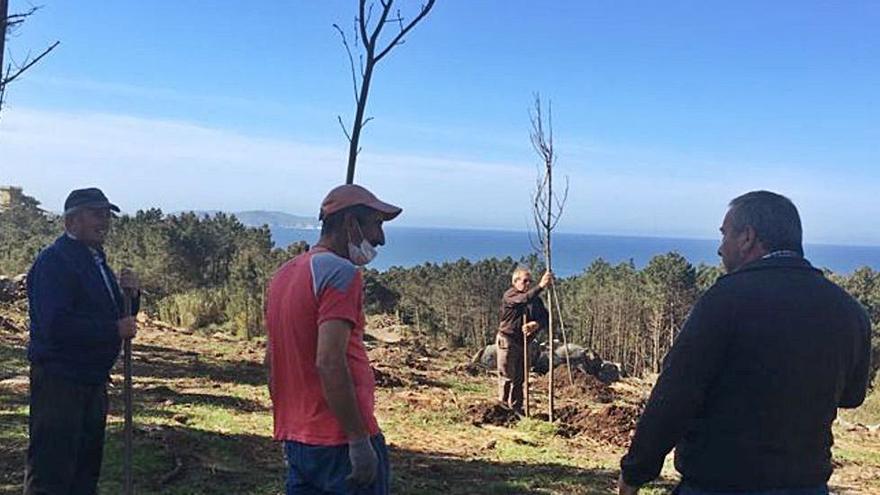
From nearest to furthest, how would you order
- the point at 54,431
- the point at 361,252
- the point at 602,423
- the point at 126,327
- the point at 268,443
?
the point at 361,252, the point at 54,431, the point at 126,327, the point at 268,443, the point at 602,423

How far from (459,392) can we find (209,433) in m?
4.23

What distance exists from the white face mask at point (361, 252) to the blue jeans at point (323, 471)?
0.63 m

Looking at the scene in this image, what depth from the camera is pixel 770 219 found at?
2455mm

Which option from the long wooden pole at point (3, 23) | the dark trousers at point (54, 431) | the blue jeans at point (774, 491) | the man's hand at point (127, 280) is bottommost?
the dark trousers at point (54, 431)

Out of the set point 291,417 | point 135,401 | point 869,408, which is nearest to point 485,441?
point 135,401

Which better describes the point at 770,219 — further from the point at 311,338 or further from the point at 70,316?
the point at 70,316

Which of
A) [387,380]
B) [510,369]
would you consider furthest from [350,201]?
[387,380]

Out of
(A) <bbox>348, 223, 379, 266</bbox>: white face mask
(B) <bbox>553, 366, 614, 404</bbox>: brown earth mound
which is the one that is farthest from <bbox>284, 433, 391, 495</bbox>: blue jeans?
(B) <bbox>553, 366, 614, 404</bbox>: brown earth mound

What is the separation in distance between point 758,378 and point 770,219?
493 mm

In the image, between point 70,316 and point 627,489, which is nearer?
point 627,489

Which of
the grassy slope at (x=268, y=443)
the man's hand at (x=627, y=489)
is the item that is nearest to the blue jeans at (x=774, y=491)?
the man's hand at (x=627, y=489)

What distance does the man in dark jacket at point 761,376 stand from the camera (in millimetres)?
2309

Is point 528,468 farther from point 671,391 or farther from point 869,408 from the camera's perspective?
point 869,408

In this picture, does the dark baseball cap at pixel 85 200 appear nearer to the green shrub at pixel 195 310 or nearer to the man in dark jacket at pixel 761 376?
the man in dark jacket at pixel 761 376
